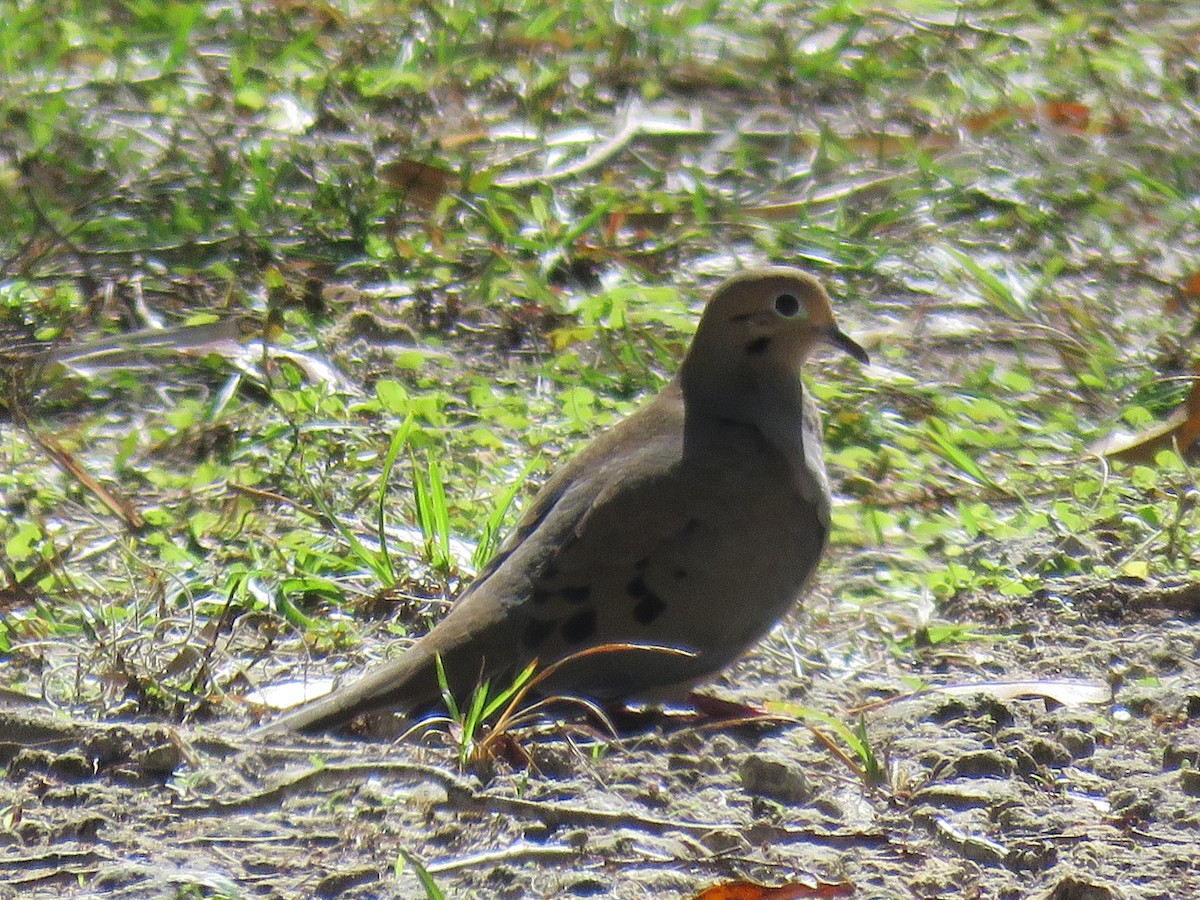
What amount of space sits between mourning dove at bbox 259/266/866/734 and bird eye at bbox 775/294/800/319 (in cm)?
24

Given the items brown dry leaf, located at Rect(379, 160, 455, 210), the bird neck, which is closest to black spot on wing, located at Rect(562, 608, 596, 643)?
the bird neck

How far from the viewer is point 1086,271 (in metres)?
5.88

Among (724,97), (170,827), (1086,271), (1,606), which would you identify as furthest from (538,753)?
(724,97)

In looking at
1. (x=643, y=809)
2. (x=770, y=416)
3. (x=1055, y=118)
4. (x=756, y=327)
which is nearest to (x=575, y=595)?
(x=643, y=809)

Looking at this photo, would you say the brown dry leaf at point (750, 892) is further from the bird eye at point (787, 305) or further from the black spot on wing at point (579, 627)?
the bird eye at point (787, 305)

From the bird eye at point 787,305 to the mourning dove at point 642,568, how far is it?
24cm

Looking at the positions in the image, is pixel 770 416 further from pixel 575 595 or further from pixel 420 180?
pixel 420 180

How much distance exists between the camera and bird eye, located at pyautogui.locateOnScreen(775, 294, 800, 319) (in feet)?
13.0

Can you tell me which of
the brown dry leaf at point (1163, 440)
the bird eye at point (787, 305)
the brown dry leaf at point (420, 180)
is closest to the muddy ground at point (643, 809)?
the bird eye at point (787, 305)

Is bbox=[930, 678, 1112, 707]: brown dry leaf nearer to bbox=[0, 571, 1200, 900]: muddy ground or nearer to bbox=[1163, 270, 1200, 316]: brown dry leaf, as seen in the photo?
bbox=[0, 571, 1200, 900]: muddy ground

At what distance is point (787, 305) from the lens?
157 inches

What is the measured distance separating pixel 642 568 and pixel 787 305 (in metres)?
0.77

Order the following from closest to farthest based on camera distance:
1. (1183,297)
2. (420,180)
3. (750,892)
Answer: (750,892)
(1183,297)
(420,180)

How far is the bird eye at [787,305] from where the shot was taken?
3.96 metres
